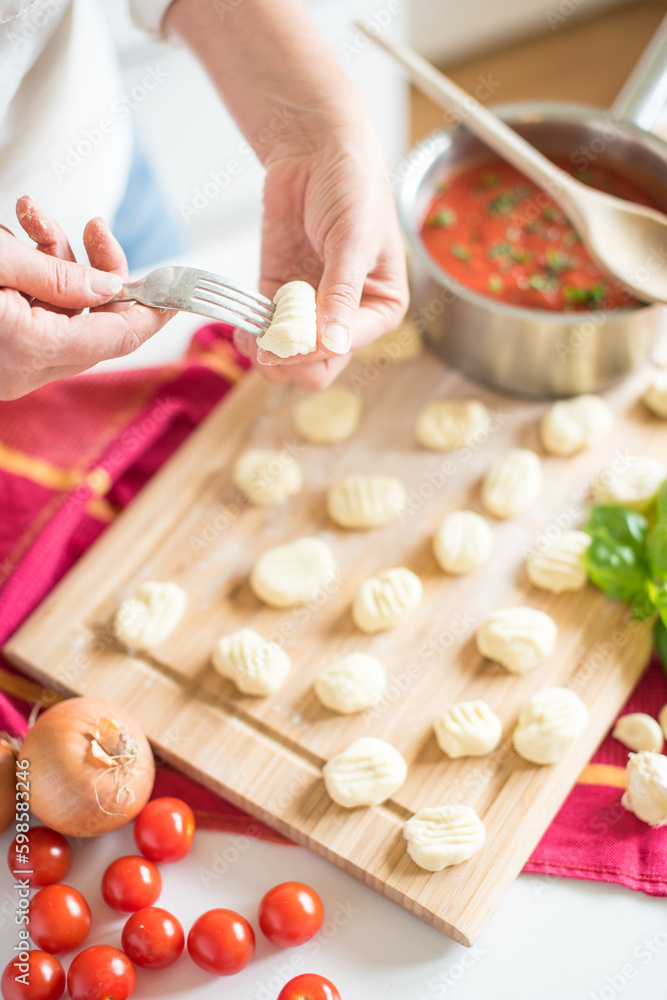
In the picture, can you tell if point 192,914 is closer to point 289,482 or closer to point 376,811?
point 376,811

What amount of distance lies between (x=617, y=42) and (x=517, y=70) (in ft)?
1.70

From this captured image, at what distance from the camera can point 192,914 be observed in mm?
1521

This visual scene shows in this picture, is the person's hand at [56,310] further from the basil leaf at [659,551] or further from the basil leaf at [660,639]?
the basil leaf at [660,639]

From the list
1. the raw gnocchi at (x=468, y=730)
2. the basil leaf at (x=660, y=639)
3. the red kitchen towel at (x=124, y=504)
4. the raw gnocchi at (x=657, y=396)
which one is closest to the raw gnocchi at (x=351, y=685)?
the raw gnocchi at (x=468, y=730)

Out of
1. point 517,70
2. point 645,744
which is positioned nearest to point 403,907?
point 645,744

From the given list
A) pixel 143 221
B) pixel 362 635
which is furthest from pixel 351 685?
pixel 143 221

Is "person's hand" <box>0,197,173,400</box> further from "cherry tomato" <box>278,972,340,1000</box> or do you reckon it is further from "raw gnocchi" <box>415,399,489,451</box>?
"cherry tomato" <box>278,972,340,1000</box>

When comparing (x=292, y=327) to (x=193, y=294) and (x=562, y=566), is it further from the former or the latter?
(x=562, y=566)

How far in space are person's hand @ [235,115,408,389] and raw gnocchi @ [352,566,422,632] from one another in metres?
0.43

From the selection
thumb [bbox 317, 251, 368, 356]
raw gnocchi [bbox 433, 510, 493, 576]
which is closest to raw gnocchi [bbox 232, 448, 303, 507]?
raw gnocchi [bbox 433, 510, 493, 576]

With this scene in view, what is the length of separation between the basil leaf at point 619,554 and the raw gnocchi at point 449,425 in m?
0.37

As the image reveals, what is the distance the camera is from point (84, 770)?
56.9 inches

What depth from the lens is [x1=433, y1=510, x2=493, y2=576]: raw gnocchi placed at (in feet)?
5.83

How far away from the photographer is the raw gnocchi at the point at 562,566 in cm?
174
